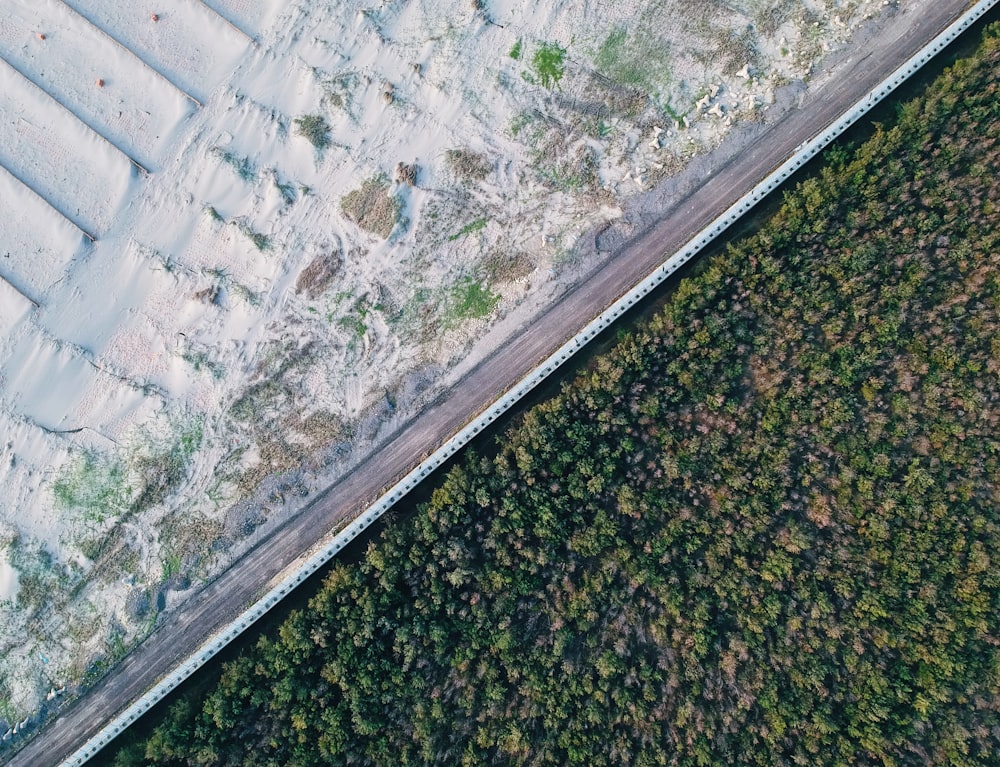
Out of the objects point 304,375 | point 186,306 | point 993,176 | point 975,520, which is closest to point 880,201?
point 993,176

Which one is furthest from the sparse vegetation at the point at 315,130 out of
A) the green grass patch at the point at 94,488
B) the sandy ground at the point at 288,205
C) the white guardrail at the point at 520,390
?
the green grass patch at the point at 94,488

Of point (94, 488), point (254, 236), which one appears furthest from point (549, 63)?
point (94, 488)

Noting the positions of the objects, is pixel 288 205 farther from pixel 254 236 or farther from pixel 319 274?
pixel 319 274

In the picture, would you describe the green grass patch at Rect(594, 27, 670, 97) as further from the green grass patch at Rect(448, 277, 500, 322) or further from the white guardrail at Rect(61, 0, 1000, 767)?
the green grass patch at Rect(448, 277, 500, 322)

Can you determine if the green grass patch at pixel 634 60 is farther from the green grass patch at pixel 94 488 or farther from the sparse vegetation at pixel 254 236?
the green grass patch at pixel 94 488

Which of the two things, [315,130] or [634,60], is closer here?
[315,130]

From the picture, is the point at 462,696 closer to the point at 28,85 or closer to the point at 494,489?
the point at 494,489
